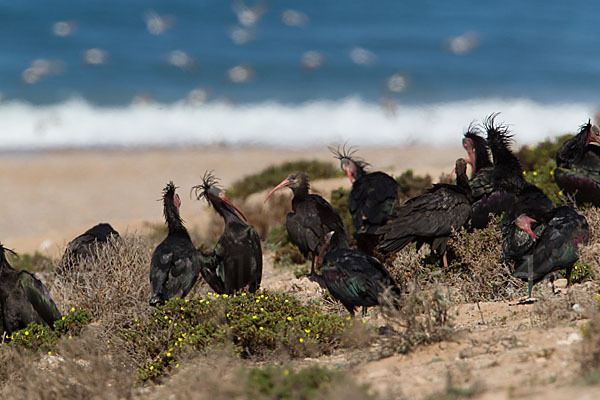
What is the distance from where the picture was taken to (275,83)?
3462 centimetres

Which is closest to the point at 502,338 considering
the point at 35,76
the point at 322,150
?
the point at 322,150

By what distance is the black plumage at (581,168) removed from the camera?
9.30 meters

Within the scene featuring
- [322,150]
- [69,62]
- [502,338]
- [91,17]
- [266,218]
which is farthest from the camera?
[91,17]

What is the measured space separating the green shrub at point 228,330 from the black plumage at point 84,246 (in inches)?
82.5

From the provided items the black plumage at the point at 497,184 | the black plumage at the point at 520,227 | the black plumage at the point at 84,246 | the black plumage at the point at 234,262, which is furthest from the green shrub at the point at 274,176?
the black plumage at the point at 520,227

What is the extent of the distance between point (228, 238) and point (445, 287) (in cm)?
232

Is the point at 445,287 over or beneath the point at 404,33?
beneath

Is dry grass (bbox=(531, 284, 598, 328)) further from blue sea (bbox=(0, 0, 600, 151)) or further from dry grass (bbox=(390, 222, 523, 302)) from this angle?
blue sea (bbox=(0, 0, 600, 151))

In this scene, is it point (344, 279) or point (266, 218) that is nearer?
point (344, 279)

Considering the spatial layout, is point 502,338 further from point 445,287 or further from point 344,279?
point 445,287

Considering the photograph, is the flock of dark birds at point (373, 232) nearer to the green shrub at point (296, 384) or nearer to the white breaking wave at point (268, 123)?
the green shrub at point (296, 384)

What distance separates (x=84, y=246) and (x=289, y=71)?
91.0ft

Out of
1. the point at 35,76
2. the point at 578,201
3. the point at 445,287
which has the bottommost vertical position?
the point at 445,287

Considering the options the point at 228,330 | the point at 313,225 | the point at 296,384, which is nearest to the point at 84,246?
the point at 313,225
